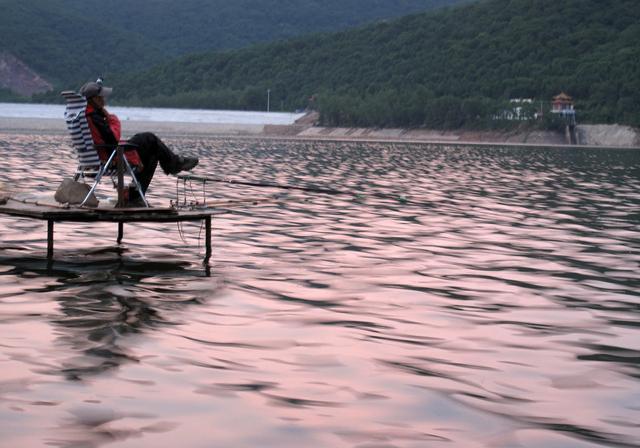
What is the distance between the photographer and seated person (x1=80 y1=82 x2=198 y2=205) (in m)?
12.0

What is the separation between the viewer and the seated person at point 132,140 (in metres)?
12.0

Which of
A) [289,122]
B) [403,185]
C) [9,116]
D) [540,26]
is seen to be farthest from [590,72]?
[403,185]

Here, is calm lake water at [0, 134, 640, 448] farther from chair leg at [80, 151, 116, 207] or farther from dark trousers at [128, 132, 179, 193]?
dark trousers at [128, 132, 179, 193]

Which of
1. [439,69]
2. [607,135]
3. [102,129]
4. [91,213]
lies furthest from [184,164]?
[439,69]

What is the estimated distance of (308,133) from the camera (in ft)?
392

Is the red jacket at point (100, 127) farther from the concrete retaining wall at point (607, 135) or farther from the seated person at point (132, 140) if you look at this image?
the concrete retaining wall at point (607, 135)

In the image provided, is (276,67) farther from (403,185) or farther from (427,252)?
(427,252)

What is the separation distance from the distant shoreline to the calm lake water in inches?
3536

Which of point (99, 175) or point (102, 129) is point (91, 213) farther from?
point (102, 129)

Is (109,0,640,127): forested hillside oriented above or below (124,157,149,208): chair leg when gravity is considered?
above

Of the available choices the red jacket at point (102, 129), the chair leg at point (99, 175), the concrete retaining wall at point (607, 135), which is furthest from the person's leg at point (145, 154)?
the concrete retaining wall at point (607, 135)


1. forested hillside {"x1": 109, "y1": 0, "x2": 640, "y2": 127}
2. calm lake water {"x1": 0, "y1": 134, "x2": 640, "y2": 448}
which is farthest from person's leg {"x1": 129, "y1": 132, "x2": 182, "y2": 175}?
forested hillside {"x1": 109, "y1": 0, "x2": 640, "y2": 127}

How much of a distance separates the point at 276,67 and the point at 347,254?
15600cm

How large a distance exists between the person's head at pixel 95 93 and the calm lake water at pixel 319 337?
168cm
